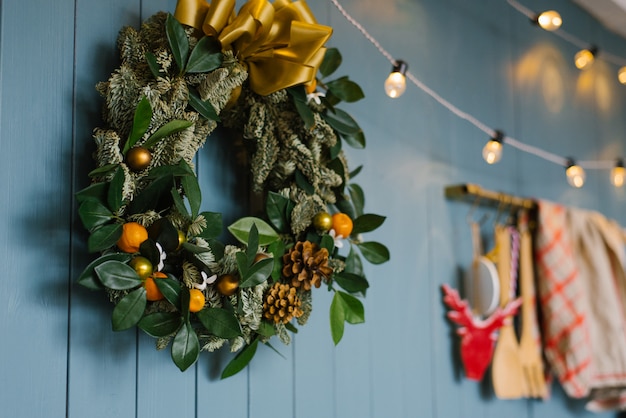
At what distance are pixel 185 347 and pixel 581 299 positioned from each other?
4.17 ft

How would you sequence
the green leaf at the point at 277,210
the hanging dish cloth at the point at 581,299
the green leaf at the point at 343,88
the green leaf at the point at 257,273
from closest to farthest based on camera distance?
the green leaf at the point at 257,273
the green leaf at the point at 277,210
the green leaf at the point at 343,88
the hanging dish cloth at the point at 581,299

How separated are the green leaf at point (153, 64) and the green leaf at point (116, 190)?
0.47 feet

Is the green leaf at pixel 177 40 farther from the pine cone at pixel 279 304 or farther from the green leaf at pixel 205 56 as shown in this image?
the pine cone at pixel 279 304

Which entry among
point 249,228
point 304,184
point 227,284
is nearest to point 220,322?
point 227,284

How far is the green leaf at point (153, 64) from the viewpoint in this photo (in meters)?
0.92

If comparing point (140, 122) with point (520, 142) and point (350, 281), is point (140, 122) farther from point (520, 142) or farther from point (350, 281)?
point (520, 142)

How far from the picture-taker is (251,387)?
44.9 inches

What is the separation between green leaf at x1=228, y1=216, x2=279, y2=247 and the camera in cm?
103

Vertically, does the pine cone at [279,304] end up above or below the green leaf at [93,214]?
below

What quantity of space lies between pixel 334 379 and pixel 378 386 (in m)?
0.14

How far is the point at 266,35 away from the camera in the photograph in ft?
3.35

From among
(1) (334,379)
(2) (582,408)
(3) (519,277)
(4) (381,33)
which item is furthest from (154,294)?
(2) (582,408)

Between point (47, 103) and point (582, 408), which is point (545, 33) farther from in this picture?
point (47, 103)

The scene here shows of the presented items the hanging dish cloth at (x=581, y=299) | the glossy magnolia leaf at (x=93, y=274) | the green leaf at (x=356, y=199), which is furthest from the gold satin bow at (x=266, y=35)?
the hanging dish cloth at (x=581, y=299)
